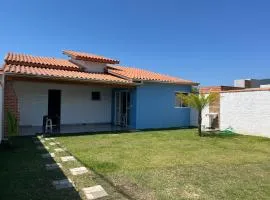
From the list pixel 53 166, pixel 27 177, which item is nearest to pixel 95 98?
pixel 53 166

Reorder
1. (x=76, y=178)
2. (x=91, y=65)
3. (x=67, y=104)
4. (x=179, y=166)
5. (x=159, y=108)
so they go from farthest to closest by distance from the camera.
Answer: (x=91, y=65) → (x=159, y=108) → (x=67, y=104) → (x=179, y=166) → (x=76, y=178)

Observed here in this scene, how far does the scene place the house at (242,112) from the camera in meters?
15.4

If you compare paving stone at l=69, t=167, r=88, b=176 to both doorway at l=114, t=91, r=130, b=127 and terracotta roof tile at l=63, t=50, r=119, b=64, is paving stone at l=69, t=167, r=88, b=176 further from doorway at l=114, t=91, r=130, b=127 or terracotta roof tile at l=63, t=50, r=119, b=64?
terracotta roof tile at l=63, t=50, r=119, b=64

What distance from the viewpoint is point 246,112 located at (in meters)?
16.4

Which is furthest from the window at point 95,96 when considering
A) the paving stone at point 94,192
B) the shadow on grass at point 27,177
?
the paving stone at point 94,192

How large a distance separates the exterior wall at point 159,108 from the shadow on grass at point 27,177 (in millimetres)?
9322

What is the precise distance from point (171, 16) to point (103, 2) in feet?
23.7

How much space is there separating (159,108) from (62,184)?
44.7 feet

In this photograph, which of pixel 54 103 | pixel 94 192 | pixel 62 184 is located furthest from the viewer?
pixel 54 103

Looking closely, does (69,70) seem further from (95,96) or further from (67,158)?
(67,158)

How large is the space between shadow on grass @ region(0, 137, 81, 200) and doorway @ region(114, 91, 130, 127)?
9802mm

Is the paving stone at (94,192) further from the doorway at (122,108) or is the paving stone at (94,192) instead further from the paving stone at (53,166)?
the doorway at (122,108)

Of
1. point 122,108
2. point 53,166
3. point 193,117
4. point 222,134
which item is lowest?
point 53,166

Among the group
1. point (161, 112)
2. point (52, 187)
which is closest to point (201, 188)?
point (52, 187)
